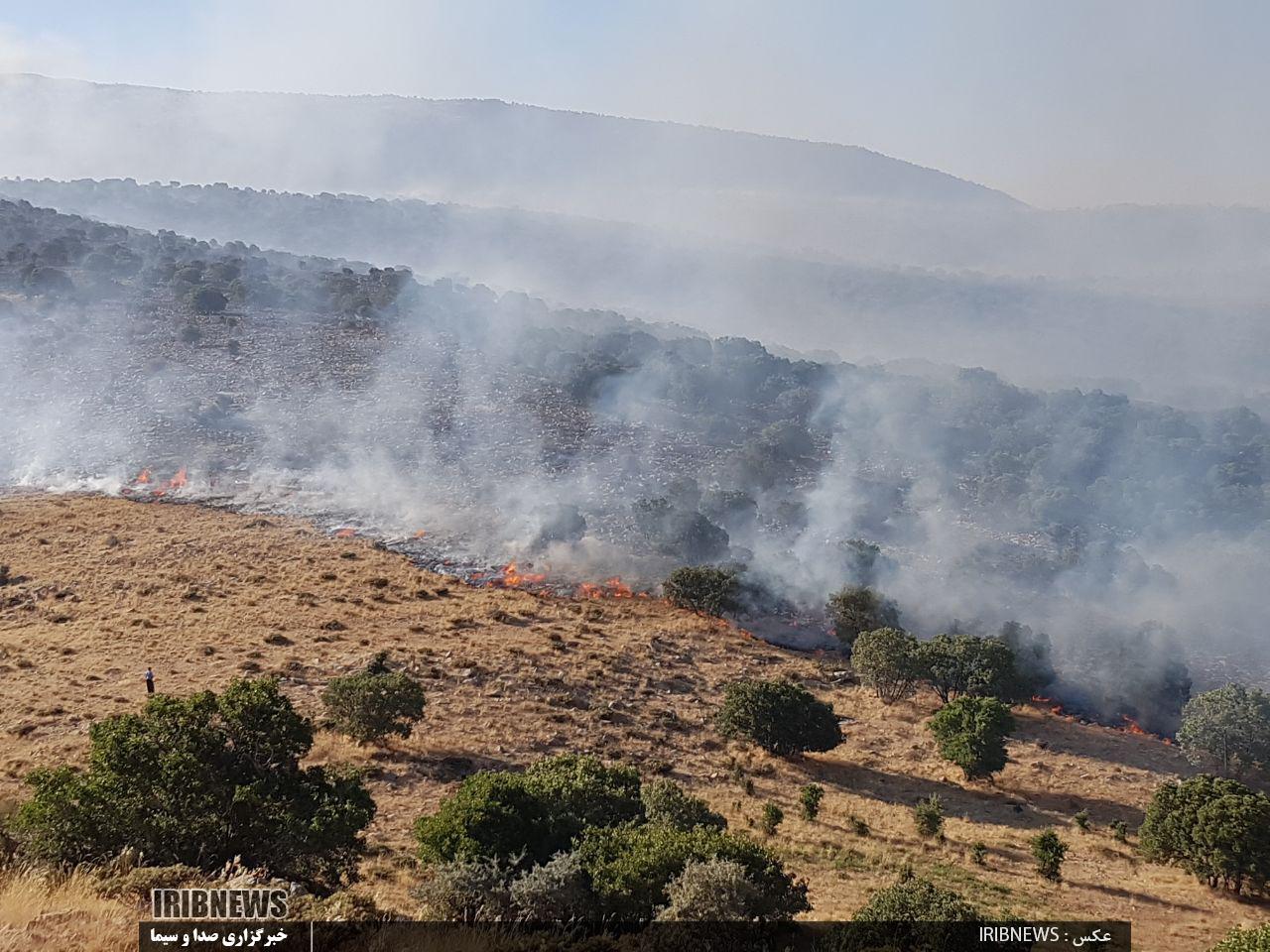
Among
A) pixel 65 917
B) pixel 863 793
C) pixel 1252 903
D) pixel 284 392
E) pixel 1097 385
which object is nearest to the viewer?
pixel 65 917

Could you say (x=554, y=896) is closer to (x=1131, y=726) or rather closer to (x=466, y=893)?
(x=466, y=893)

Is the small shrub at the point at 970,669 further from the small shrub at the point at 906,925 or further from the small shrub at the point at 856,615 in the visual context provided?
the small shrub at the point at 906,925

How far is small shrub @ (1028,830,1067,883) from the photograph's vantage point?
2155cm

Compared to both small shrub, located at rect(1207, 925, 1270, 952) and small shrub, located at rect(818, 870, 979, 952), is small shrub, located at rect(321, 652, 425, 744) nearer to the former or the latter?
small shrub, located at rect(818, 870, 979, 952)

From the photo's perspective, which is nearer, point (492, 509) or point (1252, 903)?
point (1252, 903)

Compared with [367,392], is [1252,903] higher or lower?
lower

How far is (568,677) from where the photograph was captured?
1326 inches

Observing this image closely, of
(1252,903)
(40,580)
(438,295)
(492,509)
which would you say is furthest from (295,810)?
(438,295)

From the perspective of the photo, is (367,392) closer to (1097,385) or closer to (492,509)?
(492,509)

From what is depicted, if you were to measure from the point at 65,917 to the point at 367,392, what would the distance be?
7134 cm

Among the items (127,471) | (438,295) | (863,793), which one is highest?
(438,295)

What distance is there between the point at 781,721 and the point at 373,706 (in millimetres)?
14533

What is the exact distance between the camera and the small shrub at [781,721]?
97.5ft

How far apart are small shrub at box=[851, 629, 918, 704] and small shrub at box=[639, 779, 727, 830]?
18.7m
